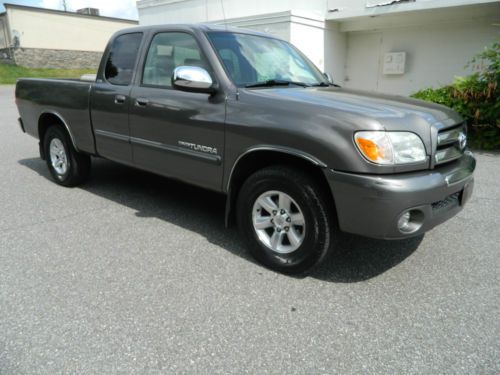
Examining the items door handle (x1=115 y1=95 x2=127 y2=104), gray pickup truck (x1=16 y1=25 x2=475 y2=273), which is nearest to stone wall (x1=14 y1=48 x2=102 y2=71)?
gray pickup truck (x1=16 y1=25 x2=475 y2=273)

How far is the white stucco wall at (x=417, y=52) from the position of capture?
1045cm

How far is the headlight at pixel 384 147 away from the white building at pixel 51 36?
35978 mm

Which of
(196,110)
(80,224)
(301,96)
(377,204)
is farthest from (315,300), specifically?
(80,224)

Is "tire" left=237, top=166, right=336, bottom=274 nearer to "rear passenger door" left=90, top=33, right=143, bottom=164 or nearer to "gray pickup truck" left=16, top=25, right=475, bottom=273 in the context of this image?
"gray pickup truck" left=16, top=25, right=475, bottom=273

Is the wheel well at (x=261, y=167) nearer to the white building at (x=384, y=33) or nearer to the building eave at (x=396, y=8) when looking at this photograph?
the white building at (x=384, y=33)

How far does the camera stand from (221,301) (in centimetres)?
292

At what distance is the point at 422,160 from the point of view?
9.34 ft

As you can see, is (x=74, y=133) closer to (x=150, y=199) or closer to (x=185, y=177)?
(x=150, y=199)

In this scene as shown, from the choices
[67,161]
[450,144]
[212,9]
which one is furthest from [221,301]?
[212,9]

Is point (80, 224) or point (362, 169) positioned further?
point (80, 224)

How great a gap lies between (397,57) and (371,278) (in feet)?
31.9

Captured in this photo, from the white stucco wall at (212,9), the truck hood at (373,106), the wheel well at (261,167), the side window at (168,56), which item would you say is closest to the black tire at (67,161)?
the side window at (168,56)

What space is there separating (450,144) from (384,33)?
9.67 metres

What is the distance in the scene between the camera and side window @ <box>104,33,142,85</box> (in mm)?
4398
